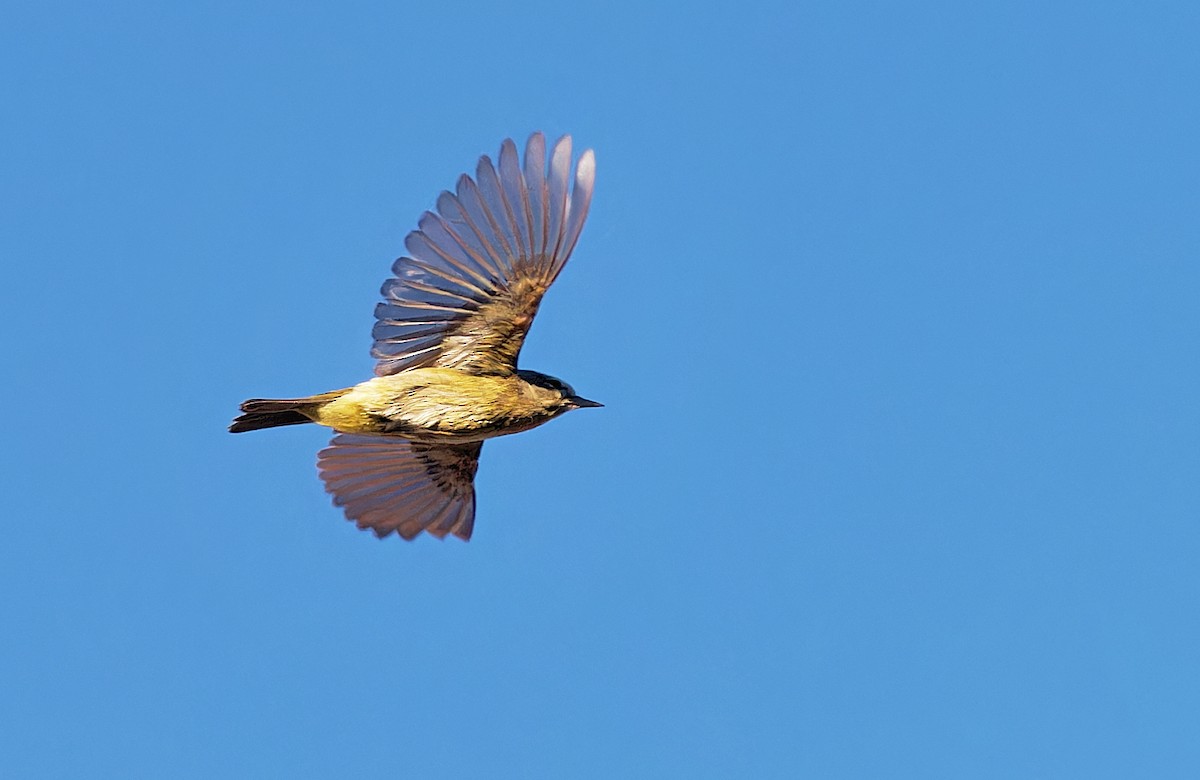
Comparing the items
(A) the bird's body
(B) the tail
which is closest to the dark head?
(A) the bird's body

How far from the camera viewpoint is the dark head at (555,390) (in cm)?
1171

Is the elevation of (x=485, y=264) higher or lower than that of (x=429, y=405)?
higher

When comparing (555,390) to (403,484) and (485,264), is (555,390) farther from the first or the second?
(403,484)

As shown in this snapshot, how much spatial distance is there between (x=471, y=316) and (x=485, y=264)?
1.56ft

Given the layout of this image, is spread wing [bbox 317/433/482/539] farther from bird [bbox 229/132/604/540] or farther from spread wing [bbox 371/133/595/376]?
spread wing [bbox 371/133/595/376]

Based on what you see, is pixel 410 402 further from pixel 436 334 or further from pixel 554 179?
pixel 554 179

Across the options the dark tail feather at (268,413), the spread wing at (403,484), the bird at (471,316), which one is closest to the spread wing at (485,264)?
the bird at (471,316)

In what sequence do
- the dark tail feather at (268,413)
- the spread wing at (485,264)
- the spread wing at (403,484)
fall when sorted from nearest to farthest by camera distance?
1. the spread wing at (485,264)
2. the dark tail feather at (268,413)
3. the spread wing at (403,484)

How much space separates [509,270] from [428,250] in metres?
0.54

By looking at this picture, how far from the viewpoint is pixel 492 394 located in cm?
1159

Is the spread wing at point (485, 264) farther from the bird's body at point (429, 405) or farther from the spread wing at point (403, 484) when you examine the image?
the spread wing at point (403, 484)

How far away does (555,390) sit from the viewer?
11.7 metres

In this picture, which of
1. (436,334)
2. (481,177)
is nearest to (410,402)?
(436,334)

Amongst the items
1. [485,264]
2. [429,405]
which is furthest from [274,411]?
[485,264]
